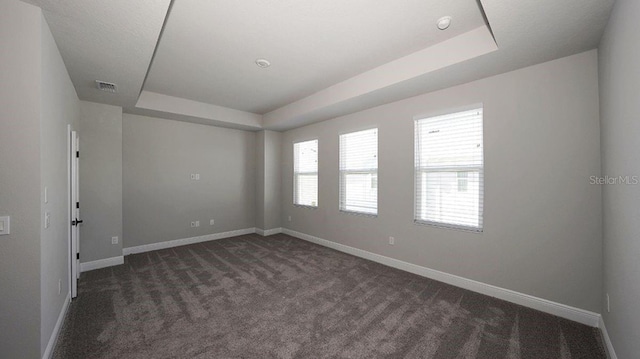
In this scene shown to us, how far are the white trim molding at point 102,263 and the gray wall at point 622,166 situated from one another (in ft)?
18.6

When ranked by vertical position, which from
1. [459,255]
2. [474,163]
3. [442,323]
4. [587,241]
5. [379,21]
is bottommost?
[442,323]

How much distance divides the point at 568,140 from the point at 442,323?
2143mm

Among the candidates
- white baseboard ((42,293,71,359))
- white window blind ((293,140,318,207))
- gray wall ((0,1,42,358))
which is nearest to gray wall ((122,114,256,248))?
white window blind ((293,140,318,207))

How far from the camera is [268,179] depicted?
19.2ft

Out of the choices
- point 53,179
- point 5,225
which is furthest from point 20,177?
point 53,179

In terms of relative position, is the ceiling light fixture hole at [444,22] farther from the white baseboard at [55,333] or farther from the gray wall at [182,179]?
the gray wall at [182,179]

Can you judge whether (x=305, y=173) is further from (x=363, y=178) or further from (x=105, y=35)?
(x=105, y=35)

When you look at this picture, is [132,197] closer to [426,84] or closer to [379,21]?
[379,21]

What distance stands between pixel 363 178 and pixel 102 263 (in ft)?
14.4

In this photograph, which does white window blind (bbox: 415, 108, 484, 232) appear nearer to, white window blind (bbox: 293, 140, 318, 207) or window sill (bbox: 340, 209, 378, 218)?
window sill (bbox: 340, 209, 378, 218)

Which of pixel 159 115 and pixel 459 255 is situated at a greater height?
pixel 159 115

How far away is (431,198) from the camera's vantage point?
3.37 meters

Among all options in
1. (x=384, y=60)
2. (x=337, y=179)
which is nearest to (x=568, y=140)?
(x=384, y=60)

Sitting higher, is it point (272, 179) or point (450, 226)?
point (272, 179)
